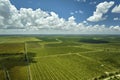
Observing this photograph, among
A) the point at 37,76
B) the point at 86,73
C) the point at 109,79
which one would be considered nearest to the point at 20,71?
the point at 37,76

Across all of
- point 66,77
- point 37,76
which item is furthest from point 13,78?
point 66,77

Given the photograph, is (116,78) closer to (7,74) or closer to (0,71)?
(7,74)

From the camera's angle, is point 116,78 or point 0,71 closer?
point 116,78

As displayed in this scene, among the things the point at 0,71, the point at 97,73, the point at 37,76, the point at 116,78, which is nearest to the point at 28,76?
the point at 37,76

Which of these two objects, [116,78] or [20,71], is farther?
[20,71]

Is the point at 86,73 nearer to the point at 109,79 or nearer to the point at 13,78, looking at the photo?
the point at 109,79

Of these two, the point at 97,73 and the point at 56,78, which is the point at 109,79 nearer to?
the point at 97,73

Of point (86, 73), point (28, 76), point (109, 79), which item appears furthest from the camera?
point (86, 73)

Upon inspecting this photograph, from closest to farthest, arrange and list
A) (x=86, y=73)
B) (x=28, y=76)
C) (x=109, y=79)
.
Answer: (x=109, y=79) → (x=28, y=76) → (x=86, y=73)
